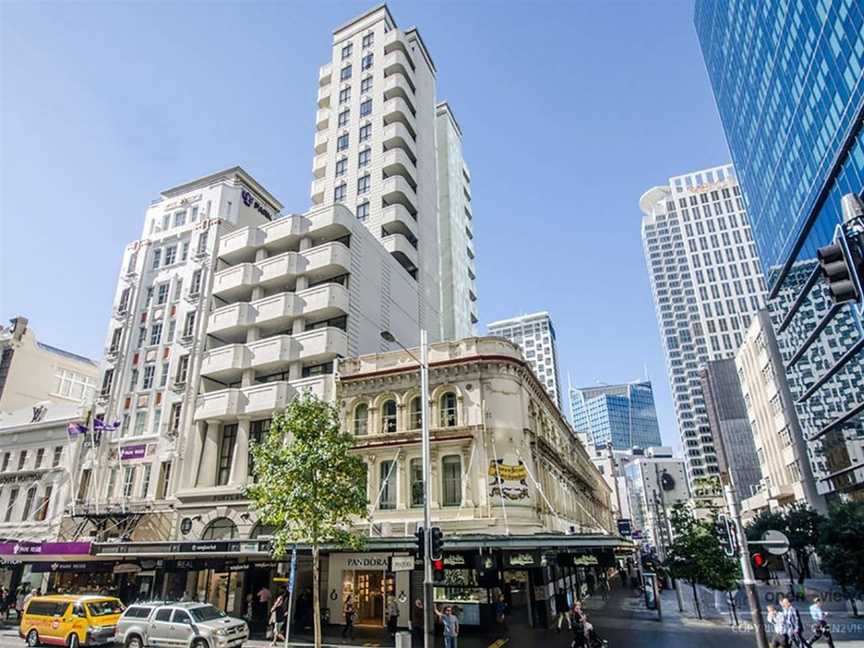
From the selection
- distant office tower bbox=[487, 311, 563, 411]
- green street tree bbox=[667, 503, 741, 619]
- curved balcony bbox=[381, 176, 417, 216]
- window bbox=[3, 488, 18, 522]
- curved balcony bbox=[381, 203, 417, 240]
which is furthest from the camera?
distant office tower bbox=[487, 311, 563, 411]

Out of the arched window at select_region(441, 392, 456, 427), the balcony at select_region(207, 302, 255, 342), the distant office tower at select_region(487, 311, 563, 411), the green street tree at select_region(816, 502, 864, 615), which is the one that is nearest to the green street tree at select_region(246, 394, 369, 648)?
the arched window at select_region(441, 392, 456, 427)

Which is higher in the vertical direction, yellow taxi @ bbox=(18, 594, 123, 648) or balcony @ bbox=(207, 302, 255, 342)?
balcony @ bbox=(207, 302, 255, 342)

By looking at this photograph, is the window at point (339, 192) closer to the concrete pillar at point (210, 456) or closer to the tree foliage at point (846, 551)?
the concrete pillar at point (210, 456)

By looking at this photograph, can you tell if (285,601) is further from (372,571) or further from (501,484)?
(501,484)

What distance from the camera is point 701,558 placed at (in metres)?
Answer: 28.5

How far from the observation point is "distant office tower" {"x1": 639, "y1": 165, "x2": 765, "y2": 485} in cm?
14525

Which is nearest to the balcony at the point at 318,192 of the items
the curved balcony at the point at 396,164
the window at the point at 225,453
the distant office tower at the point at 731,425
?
the curved balcony at the point at 396,164

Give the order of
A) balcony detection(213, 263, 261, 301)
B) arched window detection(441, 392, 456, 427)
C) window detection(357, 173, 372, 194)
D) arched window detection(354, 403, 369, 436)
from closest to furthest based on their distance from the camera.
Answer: arched window detection(441, 392, 456, 427) < arched window detection(354, 403, 369, 436) < balcony detection(213, 263, 261, 301) < window detection(357, 173, 372, 194)

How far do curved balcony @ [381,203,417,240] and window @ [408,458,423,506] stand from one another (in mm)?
24966

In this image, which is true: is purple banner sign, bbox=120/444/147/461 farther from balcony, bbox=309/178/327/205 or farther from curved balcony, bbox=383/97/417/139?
curved balcony, bbox=383/97/417/139

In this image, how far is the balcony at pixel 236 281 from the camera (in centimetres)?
3728

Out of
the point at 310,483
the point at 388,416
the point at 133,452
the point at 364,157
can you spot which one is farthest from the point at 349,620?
the point at 364,157

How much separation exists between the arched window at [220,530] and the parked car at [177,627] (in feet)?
28.6

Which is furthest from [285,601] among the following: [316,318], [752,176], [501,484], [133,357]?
[752,176]
